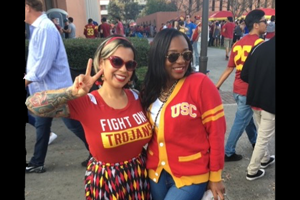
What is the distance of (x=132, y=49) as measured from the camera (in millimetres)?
1880

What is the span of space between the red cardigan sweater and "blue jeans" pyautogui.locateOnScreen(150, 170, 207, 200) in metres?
0.04

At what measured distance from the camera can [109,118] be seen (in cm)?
177

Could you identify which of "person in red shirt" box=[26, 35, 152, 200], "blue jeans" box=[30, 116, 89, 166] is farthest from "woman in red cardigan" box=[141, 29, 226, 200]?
"blue jeans" box=[30, 116, 89, 166]

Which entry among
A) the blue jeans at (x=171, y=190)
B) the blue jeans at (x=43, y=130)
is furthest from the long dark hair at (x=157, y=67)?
the blue jeans at (x=43, y=130)

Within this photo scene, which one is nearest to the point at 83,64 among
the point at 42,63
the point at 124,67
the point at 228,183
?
the point at 42,63

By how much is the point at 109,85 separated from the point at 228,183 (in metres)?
2.28

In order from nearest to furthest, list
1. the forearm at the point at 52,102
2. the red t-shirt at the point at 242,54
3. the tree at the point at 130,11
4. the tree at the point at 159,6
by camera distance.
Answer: the forearm at the point at 52,102, the red t-shirt at the point at 242,54, the tree at the point at 159,6, the tree at the point at 130,11

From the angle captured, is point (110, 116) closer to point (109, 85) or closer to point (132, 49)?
point (109, 85)

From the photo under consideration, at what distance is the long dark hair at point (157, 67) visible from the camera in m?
1.84

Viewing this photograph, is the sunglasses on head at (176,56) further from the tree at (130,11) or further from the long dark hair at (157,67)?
the tree at (130,11)

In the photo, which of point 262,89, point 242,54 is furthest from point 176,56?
point 242,54

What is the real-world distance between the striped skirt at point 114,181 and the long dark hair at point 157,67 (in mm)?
459

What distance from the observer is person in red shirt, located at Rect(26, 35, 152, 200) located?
5.54 ft

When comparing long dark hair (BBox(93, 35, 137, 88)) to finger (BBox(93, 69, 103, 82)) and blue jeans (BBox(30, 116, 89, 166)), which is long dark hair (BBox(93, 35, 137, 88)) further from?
blue jeans (BBox(30, 116, 89, 166))
